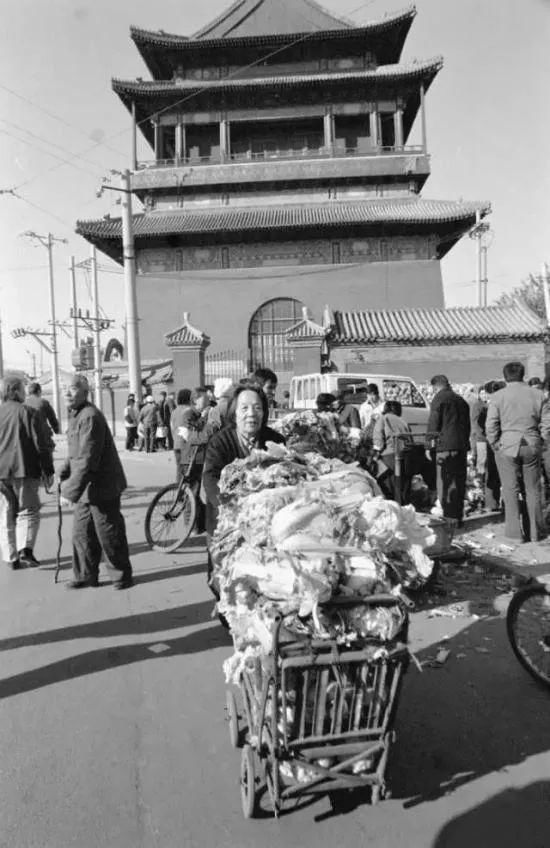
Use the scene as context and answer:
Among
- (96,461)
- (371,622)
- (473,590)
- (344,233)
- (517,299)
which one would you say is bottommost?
(473,590)

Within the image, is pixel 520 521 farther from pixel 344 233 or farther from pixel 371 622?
pixel 344 233

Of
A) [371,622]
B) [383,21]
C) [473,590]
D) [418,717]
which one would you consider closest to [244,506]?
[371,622]

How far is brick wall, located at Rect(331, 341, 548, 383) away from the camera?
17578mm

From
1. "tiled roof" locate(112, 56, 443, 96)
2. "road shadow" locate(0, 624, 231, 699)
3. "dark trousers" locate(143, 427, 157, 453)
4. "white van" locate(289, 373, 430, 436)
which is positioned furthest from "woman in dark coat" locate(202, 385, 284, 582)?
"tiled roof" locate(112, 56, 443, 96)

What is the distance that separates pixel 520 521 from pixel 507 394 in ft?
4.93

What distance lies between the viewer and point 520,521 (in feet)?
22.8

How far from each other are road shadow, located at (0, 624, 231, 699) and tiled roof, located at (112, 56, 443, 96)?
2852 cm

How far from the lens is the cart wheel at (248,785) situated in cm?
244

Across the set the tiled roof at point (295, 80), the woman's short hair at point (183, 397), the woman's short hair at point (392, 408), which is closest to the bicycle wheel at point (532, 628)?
the woman's short hair at point (392, 408)

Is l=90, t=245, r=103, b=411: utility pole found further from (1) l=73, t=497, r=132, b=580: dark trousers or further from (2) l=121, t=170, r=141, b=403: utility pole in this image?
(1) l=73, t=497, r=132, b=580: dark trousers

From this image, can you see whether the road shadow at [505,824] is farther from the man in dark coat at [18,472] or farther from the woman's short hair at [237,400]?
the man in dark coat at [18,472]

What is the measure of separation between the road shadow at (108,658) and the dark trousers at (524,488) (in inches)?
154

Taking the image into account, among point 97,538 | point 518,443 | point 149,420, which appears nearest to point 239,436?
point 97,538

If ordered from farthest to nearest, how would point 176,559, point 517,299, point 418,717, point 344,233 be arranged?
point 344,233
point 517,299
point 176,559
point 418,717
